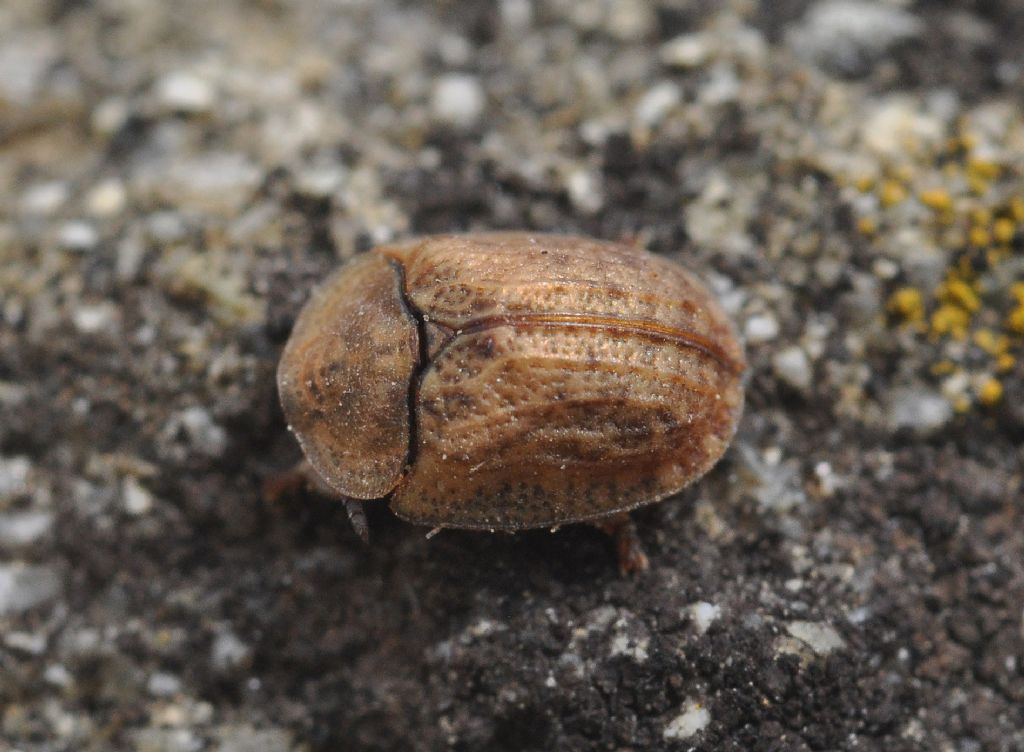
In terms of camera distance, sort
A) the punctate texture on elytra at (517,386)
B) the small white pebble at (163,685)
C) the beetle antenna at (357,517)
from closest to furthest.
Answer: the punctate texture on elytra at (517,386)
the beetle antenna at (357,517)
the small white pebble at (163,685)

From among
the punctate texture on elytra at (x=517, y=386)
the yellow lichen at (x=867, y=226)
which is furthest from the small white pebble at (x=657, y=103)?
the punctate texture on elytra at (x=517, y=386)

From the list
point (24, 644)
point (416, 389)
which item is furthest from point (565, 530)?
point (24, 644)

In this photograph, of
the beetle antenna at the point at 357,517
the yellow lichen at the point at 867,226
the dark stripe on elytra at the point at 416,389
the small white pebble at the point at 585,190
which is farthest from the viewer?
the small white pebble at the point at 585,190

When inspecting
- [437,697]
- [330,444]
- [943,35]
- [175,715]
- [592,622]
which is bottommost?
[175,715]

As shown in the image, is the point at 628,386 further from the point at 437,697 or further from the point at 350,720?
the point at 350,720

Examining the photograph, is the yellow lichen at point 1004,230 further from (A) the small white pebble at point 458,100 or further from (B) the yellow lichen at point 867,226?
(A) the small white pebble at point 458,100

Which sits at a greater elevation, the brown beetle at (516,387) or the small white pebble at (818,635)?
the brown beetle at (516,387)

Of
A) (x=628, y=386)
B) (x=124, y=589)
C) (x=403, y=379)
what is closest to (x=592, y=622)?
(x=628, y=386)
